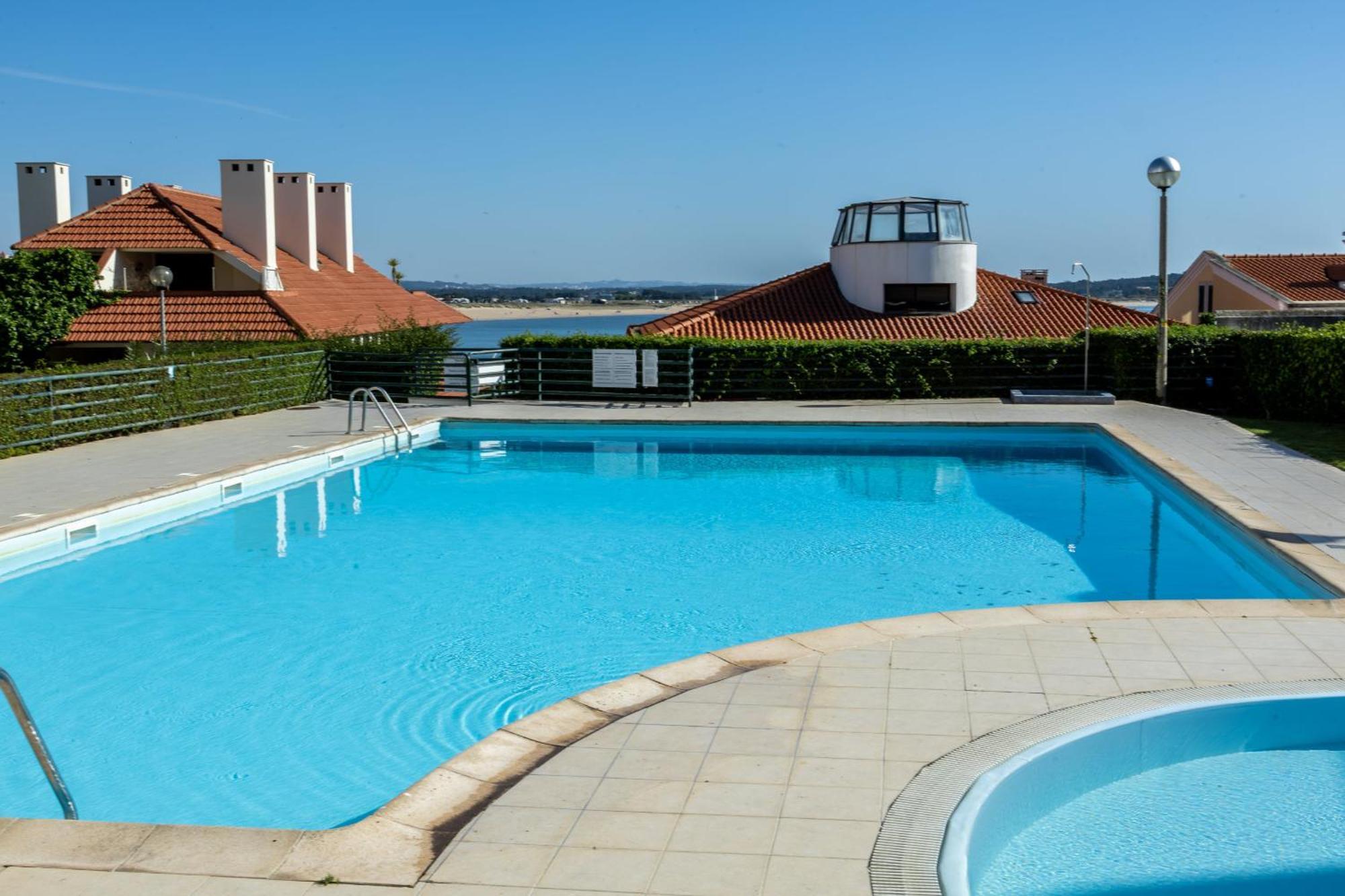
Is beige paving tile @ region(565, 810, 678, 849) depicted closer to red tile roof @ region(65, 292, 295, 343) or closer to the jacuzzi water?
the jacuzzi water

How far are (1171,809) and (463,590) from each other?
645 centimetres

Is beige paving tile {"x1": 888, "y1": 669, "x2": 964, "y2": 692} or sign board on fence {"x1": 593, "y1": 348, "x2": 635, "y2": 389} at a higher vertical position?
sign board on fence {"x1": 593, "y1": 348, "x2": 635, "y2": 389}

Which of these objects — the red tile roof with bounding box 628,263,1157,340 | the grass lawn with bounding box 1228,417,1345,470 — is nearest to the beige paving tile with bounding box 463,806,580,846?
the grass lawn with bounding box 1228,417,1345,470

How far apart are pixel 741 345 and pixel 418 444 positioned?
6.80 m

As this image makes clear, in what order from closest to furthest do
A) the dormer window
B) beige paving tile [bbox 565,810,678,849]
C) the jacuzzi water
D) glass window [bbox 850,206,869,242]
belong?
beige paving tile [bbox 565,810,678,849], the jacuzzi water, the dormer window, glass window [bbox 850,206,869,242]

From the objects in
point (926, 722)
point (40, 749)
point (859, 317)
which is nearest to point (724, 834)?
point (926, 722)

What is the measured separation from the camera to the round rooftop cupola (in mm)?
29297

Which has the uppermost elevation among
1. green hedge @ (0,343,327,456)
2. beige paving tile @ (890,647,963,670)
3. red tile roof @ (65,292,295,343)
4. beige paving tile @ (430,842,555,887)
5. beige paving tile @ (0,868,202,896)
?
red tile roof @ (65,292,295,343)

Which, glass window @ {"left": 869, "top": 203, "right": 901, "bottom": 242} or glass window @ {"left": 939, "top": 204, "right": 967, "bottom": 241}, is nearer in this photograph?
glass window @ {"left": 939, "top": 204, "right": 967, "bottom": 241}

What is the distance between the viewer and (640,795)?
4.93 m

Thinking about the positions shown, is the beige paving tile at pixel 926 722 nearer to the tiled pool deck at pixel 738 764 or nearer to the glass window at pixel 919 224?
the tiled pool deck at pixel 738 764

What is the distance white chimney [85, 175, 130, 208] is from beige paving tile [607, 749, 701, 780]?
33.6 m

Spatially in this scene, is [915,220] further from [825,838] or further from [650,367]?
[825,838]

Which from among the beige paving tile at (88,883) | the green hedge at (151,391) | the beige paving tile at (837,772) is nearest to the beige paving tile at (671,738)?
the beige paving tile at (837,772)
